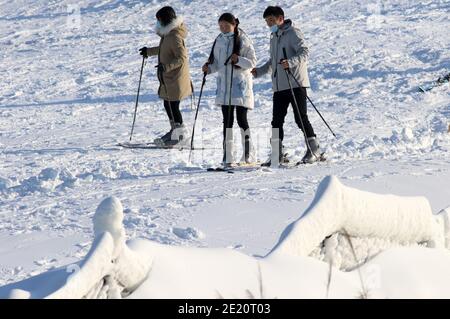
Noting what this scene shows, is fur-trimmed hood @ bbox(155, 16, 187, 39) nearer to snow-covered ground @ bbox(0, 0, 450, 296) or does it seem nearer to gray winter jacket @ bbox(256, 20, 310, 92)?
snow-covered ground @ bbox(0, 0, 450, 296)

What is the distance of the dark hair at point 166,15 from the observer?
10922 millimetres

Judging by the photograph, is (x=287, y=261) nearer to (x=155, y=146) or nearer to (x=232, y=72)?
(x=232, y=72)

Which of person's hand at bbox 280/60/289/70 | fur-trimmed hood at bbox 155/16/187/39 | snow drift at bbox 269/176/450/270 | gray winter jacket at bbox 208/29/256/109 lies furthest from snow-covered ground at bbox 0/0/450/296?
snow drift at bbox 269/176/450/270

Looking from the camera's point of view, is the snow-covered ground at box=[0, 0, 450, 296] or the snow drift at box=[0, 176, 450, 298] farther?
the snow-covered ground at box=[0, 0, 450, 296]

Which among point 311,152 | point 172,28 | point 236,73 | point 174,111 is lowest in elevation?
point 311,152

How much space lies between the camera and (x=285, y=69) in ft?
31.0

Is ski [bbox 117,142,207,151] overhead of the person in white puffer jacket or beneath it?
beneath

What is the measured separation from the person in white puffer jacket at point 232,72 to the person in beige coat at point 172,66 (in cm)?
122

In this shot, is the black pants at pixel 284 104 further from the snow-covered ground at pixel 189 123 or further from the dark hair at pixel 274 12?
the dark hair at pixel 274 12

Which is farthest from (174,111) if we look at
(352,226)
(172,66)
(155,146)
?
(352,226)

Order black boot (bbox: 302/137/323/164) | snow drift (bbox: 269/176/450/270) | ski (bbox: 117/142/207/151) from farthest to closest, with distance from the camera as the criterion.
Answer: ski (bbox: 117/142/207/151), black boot (bbox: 302/137/323/164), snow drift (bbox: 269/176/450/270)

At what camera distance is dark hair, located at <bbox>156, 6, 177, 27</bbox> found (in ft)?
35.8

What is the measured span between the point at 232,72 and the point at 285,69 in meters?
0.59

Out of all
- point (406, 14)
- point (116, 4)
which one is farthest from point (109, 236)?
point (116, 4)
